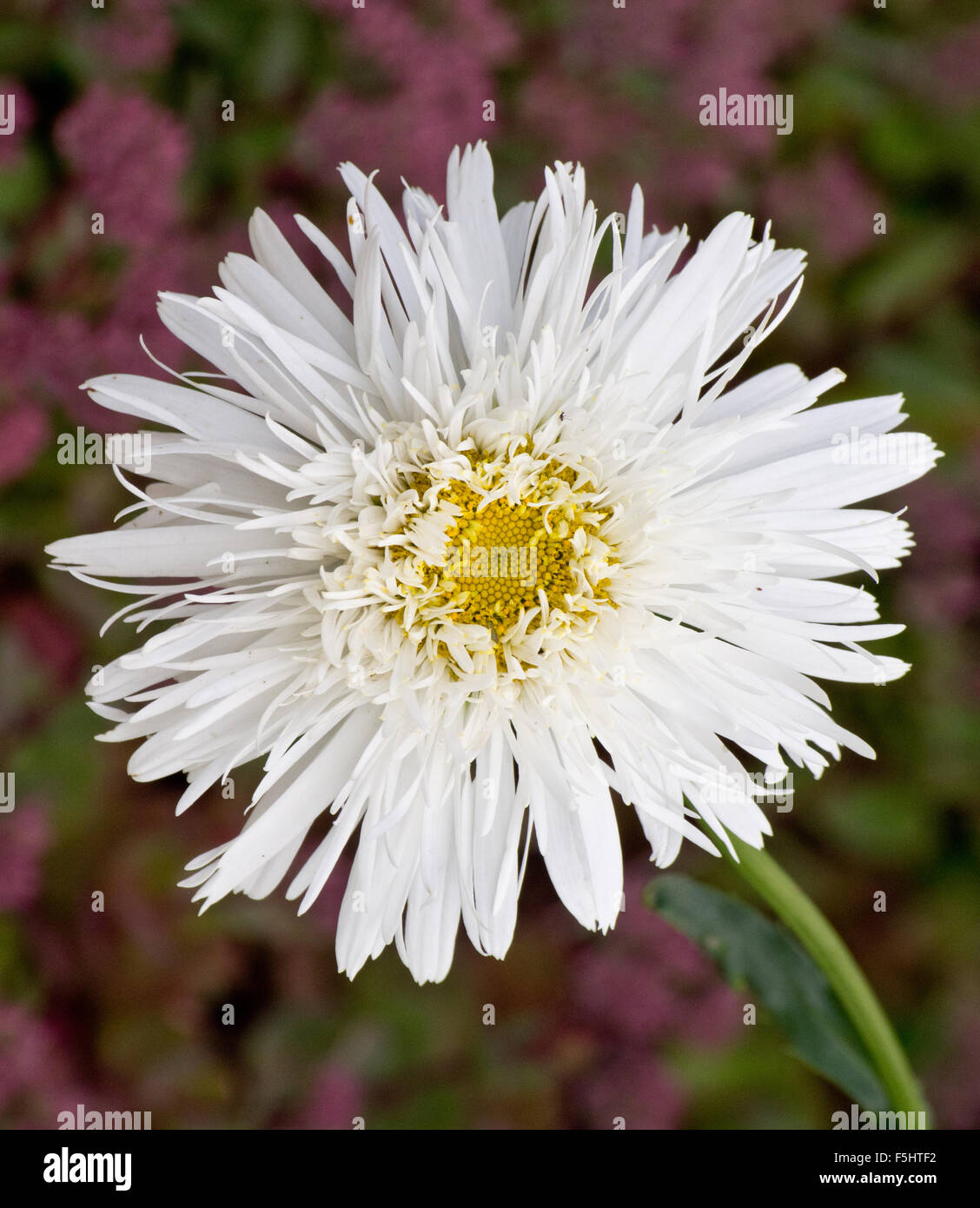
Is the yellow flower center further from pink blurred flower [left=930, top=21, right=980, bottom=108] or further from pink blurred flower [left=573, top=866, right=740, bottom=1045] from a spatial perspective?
pink blurred flower [left=930, top=21, right=980, bottom=108]

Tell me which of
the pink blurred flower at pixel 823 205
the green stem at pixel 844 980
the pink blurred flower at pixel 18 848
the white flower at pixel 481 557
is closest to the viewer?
the white flower at pixel 481 557

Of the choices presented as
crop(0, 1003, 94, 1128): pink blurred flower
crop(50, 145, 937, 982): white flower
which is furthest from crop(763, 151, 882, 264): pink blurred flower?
crop(0, 1003, 94, 1128): pink blurred flower

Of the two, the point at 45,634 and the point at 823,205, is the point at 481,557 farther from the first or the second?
the point at 823,205

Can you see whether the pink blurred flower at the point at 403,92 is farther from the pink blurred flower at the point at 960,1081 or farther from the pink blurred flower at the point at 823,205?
the pink blurred flower at the point at 960,1081

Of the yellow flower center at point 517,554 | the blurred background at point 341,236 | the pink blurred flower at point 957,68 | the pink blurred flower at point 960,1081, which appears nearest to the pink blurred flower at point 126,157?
the blurred background at point 341,236

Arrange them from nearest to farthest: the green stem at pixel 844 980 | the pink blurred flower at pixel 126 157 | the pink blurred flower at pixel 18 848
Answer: the green stem at pixel 844 980 → the pink blurred flower at pixel 126 157 → the pink blurred flower at pixel 18 848

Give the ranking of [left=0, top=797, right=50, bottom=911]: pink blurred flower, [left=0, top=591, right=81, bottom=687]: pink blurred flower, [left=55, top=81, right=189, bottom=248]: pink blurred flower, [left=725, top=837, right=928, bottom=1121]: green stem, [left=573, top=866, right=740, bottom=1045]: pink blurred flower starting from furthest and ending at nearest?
[left=573, top=866, right=740, bottom=1045]: pink blurred flower
[left=0, top=591, right=81, bottom=687]: pink blurred flower
[left=0, top=797, right=50, bottom=911]: pink blurred flower
[left=55, top=81, right=189, bottom=248]: pink blurred flower
[left=725, top=837, right=928, bottom=1121]: green stem

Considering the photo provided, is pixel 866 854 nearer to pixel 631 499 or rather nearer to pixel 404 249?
pixel 631 499
